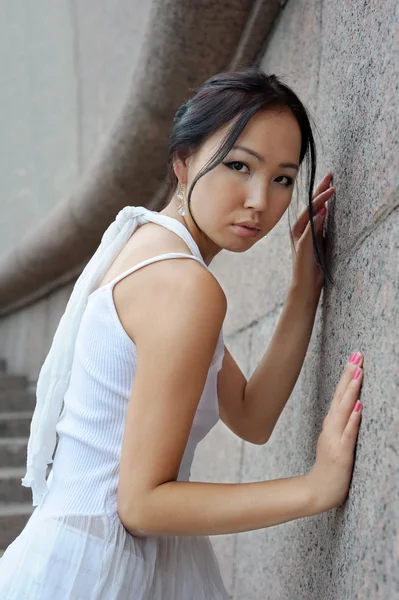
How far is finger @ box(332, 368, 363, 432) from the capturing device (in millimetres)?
1332

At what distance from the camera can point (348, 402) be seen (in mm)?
1352

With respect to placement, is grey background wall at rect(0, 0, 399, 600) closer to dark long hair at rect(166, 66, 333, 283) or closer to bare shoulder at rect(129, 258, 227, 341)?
dark long hair at rect(166, 66, 333, 283)

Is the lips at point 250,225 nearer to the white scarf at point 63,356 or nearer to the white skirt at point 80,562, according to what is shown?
the white scarf at point 63,356

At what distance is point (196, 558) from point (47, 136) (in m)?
5.78

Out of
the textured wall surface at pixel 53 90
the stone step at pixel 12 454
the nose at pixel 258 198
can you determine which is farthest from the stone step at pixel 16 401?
the nose at pixel 258 198

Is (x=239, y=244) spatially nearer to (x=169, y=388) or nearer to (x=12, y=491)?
(x=169, y=388)

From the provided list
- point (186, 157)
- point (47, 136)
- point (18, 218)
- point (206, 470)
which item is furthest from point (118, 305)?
point (18, 218)

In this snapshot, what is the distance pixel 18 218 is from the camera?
7.50 meters

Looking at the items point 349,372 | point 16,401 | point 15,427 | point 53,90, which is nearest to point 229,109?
point 349,372

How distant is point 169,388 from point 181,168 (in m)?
0.62

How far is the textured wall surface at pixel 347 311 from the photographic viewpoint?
1.16 metres

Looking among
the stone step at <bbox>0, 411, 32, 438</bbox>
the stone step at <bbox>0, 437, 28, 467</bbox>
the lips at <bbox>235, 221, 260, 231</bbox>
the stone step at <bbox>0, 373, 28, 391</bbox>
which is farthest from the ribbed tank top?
the stone step at <bbox>0, 373, 28, 391</bbox>

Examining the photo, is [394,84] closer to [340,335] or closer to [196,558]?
[340,335]

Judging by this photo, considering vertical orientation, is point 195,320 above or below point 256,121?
below
